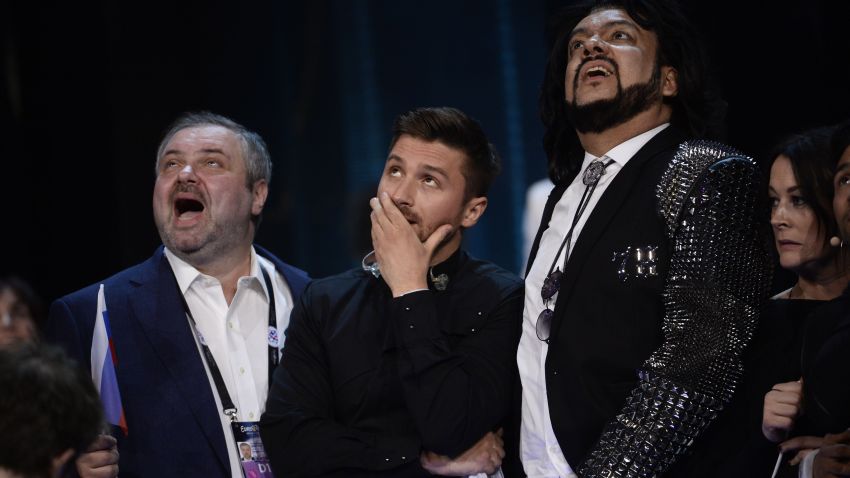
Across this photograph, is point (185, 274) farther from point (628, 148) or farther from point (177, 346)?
point (628, 148)

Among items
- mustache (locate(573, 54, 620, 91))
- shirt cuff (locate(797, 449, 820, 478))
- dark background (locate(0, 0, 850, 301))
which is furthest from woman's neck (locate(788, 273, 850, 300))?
dark background (locate(0, 0, 850, 301))

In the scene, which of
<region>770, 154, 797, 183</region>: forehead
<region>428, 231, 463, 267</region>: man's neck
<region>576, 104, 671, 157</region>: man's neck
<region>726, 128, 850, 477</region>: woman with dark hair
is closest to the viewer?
<region>726, 128, 850, 477</region>: woman with dark hair

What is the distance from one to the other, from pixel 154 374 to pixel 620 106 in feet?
5.35

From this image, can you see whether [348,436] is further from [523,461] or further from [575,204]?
[575,204]

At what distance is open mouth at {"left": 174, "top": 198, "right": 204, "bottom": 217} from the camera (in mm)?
3556

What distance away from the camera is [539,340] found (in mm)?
2781

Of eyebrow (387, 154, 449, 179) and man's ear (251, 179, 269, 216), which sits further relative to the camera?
man's ear (251, 179, 269, 216)

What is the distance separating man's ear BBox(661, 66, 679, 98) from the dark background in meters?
2.54

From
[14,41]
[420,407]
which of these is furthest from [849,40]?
[14,41]

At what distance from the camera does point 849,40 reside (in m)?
3.85

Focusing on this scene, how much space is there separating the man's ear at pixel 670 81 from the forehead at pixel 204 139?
156 centimetres

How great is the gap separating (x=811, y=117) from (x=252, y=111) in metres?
3.44

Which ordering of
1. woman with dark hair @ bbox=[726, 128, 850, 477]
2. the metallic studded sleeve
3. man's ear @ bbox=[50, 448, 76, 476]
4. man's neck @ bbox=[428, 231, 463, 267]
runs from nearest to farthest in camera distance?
1. man's ear @ bbox=[50, 448, 76, 476]
2. the metallic studded sleeve
3. woman with dark hair @ bbox=[726, 128, 850, 477]
4. man's neck @ bbox=[428, 231, 463, 267]

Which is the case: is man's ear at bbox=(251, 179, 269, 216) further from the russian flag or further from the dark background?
the dark background
